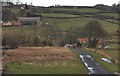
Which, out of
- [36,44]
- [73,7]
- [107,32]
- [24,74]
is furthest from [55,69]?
[73,7]

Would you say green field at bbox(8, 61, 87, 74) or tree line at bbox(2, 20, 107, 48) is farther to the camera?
tree line at bbox(2, 20, 107, 48)

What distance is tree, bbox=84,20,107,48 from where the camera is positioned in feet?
226

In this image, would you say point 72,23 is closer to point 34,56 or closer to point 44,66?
Answer: point 34,56

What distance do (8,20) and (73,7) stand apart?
23109mm

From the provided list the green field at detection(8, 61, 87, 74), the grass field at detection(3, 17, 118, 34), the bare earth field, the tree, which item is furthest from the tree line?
the green field at detection(8, 61, 87, 74)

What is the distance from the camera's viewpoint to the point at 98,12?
295 ft

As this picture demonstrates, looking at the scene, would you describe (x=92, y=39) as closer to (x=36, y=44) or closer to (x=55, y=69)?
(x=36, y=44)

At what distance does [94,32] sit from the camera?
70.7 m

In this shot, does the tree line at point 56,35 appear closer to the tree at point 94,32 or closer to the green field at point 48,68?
the tree at point 94,32

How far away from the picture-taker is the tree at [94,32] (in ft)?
226

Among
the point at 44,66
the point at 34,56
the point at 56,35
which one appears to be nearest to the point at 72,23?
the point at 56,35

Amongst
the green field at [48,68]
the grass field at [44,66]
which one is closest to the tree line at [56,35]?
the grass field at [44,66]

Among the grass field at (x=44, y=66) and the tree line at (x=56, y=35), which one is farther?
the tree line at (x=56, y=35)

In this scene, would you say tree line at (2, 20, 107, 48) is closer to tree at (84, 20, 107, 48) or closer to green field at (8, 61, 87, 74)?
tree at (84, 20, 107, 48)
